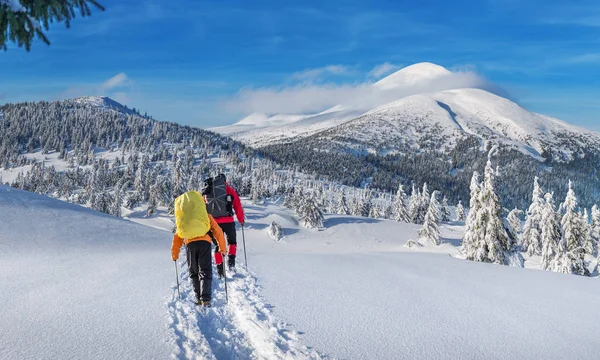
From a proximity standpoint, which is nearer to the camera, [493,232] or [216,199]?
[216,199]

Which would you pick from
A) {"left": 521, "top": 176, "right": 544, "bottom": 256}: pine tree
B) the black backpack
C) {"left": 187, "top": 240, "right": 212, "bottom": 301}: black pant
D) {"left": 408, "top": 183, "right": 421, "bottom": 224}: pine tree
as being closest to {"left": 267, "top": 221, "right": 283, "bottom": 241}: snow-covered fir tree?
{"left": 408, "top": 183, "right": 421, "bottom": 224}: pine tree

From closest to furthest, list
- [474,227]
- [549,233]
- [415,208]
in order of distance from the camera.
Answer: [474,227] < [549,233] < [415,208]

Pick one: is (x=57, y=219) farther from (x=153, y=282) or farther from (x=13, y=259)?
(x=153, y=282)

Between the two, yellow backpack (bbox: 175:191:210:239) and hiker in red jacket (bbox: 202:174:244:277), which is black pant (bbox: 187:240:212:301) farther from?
hiker in red jacket (bbox: 202:174:244:277)

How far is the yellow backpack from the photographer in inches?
265

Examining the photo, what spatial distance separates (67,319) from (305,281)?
4494 mm

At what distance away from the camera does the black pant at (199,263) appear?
22.2ft

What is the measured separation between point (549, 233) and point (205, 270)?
35.2 m

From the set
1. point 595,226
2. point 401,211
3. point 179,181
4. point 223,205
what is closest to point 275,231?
point 179,181

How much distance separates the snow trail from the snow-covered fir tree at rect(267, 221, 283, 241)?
156 feet

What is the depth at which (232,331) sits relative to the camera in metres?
5.55

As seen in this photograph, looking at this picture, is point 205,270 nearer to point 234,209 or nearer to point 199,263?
point 199,263

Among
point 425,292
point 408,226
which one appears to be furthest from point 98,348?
point 408,226

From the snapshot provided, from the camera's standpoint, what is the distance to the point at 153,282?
7.45 m
